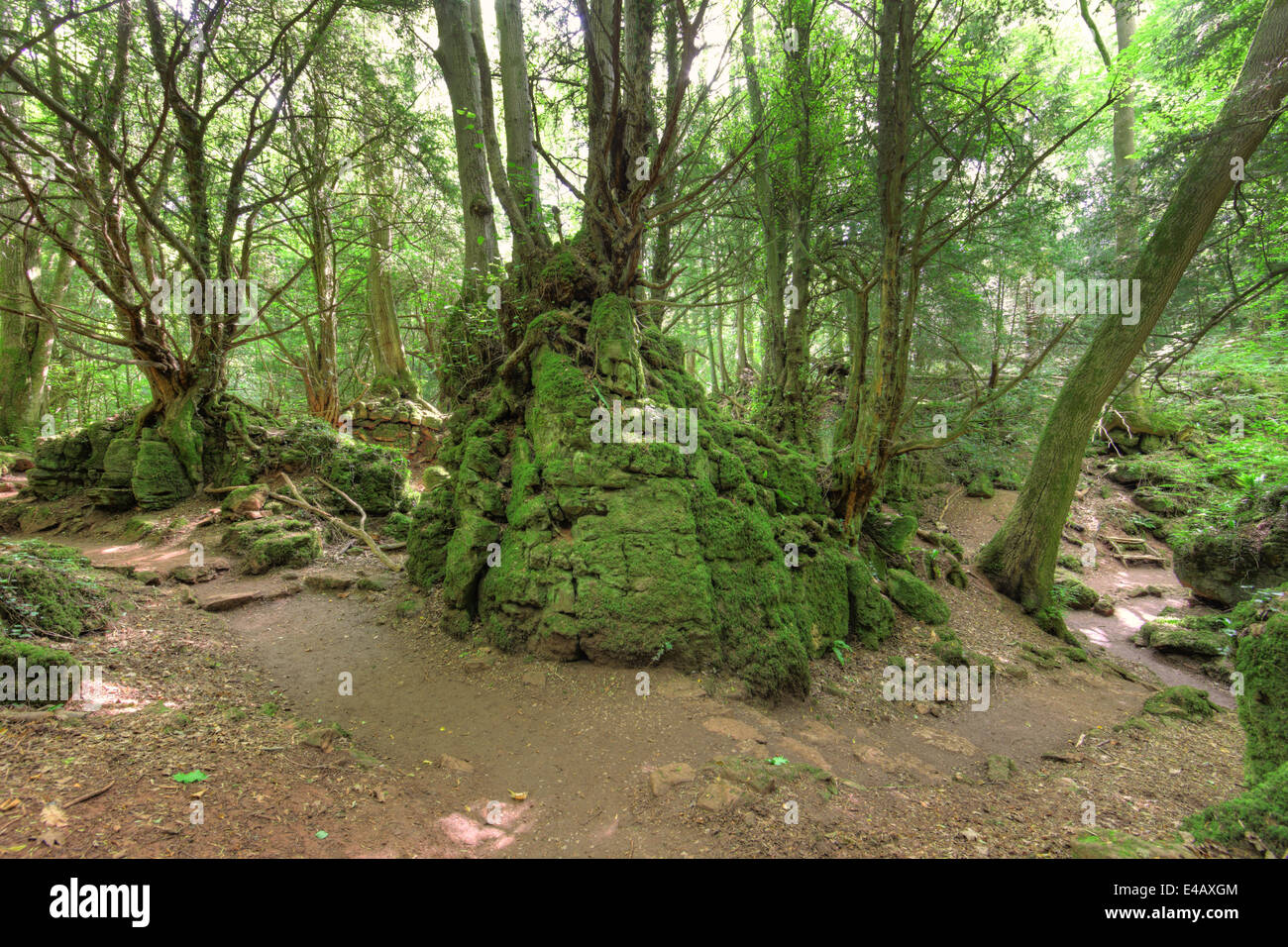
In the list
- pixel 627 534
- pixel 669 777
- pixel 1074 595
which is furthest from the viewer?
pixel 1074 595

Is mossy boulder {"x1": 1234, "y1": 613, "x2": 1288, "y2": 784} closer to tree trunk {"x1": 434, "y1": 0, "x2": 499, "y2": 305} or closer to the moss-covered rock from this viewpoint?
tree trunk {"x1": 434, "y1": 0, "x2": 499, "y2": 305}

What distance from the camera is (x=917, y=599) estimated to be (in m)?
6.82

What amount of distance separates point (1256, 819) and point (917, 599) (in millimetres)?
4807

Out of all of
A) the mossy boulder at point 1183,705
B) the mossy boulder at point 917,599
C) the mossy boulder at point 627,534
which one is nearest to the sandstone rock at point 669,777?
the mossy boulder at point 627,534

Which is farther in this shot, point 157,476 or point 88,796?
point 157,476

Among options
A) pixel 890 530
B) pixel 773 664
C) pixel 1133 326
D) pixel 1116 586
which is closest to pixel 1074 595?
pixel 1116 586

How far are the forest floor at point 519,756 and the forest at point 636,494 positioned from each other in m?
0.03

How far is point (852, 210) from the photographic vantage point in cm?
994

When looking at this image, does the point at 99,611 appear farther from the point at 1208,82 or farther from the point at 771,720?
the point at 1208,82

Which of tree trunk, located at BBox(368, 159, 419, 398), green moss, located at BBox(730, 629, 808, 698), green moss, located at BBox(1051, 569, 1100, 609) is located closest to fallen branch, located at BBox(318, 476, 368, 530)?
tree trunk, located at BBox(368, 159, 419, 398)

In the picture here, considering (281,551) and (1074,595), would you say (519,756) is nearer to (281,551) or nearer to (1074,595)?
(281,551)

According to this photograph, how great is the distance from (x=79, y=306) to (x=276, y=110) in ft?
49.4
